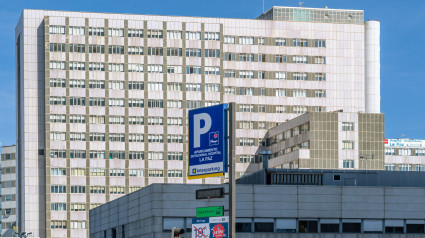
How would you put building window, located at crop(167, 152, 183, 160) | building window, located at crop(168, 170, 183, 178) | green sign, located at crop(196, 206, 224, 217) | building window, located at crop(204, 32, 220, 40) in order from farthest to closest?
building window, located at crop(204, 32, 220, 40), building window, located at crop(167, 152, 183, 160), building window, located at crop(168, 170, 183, 178), green sign, located at crop(196, 206, 224, 217)

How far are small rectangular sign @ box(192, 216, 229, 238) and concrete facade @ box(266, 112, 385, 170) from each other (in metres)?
106

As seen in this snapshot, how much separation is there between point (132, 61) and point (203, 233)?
124483mm

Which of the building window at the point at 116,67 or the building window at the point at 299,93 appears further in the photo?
the building window at the point at 299,93

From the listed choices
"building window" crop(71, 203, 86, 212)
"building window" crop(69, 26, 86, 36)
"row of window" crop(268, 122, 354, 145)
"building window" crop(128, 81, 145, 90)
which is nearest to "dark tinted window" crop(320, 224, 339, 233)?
"row of window" crop(268, 122, 354, 145)

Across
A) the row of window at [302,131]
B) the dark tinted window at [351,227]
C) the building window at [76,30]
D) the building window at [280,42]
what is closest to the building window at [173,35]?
the building window at [76,30]

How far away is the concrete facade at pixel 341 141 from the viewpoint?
528 ft

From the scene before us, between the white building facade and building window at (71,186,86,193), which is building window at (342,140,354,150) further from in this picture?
building window at (71,186,86,193)

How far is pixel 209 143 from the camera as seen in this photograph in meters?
51.4

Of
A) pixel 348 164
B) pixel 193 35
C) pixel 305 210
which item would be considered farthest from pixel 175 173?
pixel 305 210

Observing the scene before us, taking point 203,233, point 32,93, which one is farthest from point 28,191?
point 203,233

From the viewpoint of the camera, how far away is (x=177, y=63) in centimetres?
18012

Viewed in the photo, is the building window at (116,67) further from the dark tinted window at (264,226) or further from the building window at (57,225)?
the dark tinted window at (264,226)

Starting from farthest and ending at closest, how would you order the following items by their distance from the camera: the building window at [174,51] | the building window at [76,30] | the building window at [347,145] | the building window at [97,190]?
the building window at [174,51]
the building window at [76,30]
the building window at [97,190]
the building window at [347,145]

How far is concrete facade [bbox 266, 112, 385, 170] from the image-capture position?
16100 cm
